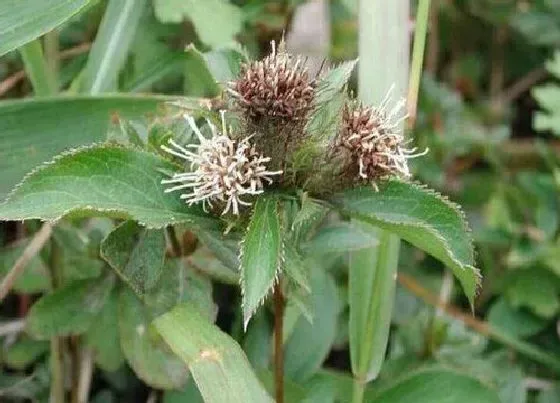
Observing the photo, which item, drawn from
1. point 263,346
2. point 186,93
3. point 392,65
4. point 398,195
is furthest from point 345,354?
Answer: point 398,195

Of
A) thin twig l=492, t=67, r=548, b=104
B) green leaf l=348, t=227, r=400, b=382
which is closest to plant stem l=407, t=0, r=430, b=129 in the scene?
green leaf l=348, t=227, r=400, b=382

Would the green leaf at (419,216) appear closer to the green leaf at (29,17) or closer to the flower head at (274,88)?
the flower head at (274,88)

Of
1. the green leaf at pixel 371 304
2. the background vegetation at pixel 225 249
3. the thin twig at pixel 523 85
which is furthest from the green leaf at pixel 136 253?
the thin twig at pixel 523 85

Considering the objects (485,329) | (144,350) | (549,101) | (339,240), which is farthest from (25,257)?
(549,101)

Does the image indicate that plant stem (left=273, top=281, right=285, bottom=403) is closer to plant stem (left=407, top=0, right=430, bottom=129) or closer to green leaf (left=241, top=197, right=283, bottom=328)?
green leaf (left=241, top=197, right=283, bottom=328)

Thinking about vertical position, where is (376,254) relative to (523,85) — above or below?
above

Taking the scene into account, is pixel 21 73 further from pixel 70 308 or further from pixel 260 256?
pixel 260 256
